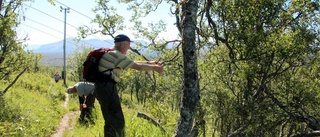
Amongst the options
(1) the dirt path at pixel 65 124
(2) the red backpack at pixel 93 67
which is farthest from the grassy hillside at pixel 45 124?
(2) the red backpack at pixel 93 67

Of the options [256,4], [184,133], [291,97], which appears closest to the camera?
[184,133]

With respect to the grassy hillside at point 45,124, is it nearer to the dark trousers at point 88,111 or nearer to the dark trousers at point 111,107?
the dark trousers at point 88,111

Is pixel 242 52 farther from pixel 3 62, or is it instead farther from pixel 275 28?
pixel 3 62

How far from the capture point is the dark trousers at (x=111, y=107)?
194 inches

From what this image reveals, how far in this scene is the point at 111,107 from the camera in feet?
16.4

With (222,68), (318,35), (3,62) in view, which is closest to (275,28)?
(318,35)

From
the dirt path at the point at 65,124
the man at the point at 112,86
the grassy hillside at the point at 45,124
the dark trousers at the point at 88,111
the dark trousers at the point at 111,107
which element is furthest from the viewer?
the dirt path at the point at 65,124

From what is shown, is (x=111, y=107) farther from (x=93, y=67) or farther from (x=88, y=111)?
(x=88, y=111)

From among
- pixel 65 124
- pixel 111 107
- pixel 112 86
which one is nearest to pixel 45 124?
pixel 65 124

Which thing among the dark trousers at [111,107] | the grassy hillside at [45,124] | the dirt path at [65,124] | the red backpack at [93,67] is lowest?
the dirt path at [65,124]

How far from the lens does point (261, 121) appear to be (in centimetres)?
1051

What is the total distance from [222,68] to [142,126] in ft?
25.3

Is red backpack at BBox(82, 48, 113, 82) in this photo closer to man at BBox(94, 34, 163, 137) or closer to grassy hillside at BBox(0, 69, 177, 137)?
man at BBox(94, 34, 163, 137)

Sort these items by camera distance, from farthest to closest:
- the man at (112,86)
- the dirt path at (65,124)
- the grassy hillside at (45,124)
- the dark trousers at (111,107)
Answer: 1. the dirt path at (65,124)
2. the grassy hillside at (45,124)
3. the dark trousers at (111,107)
4. the man at (112,86)
